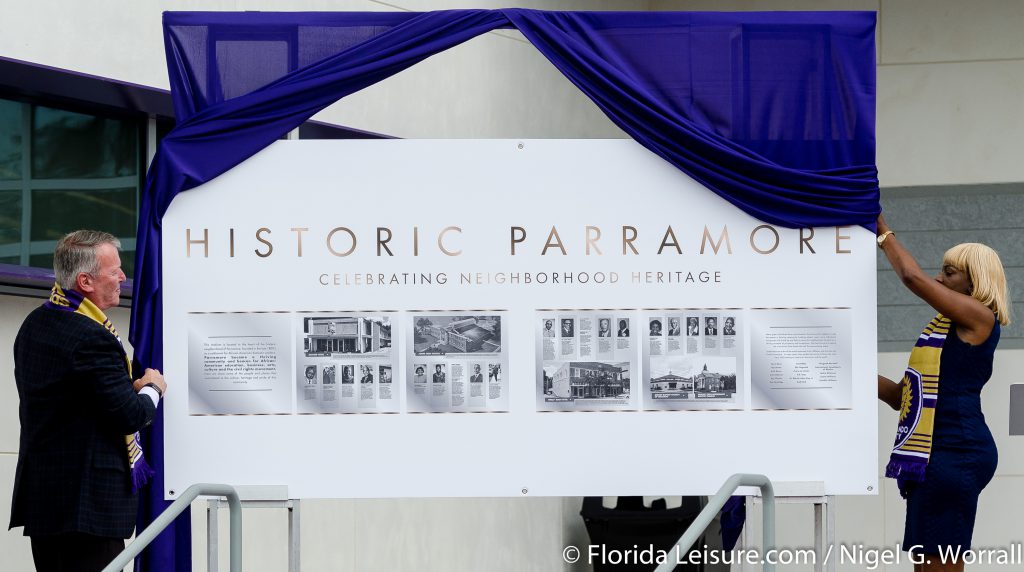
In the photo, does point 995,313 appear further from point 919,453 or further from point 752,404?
point 752,404

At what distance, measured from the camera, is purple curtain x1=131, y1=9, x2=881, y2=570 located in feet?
13.9

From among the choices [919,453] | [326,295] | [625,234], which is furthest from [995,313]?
[326,295]

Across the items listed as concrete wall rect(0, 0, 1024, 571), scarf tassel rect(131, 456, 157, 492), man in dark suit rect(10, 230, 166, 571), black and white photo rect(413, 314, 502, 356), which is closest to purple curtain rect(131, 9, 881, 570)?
scarf tassel rect(131, 456, 157, 492)

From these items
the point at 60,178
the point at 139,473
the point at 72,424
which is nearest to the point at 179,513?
the point at 139,473

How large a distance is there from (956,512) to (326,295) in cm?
210

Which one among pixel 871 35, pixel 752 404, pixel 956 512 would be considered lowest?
pixel 956 512

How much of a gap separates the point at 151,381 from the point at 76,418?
291 millimetres

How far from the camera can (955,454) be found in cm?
447

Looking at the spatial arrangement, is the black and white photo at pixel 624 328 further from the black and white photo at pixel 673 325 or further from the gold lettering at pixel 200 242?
the gold lettering at pixel 200 242

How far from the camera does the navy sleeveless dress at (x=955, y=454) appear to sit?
14.6 feet

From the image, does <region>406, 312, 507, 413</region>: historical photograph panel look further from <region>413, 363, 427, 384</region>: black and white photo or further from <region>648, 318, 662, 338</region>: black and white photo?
<region>648, 318, 662, 338</region>: black and white photo

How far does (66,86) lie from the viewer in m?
5.12

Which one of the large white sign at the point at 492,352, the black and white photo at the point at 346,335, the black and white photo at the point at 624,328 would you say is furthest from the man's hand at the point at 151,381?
the black and white photo at the point at 624,328

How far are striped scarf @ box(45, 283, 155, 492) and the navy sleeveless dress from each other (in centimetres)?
237
